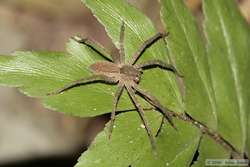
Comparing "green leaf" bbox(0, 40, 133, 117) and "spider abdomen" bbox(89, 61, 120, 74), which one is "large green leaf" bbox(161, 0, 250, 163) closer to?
"spider abdomen" bbox(89, 61, 120, 74)

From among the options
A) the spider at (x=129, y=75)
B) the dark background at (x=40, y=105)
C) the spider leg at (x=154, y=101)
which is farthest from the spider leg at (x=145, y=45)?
the dark background at (x=40, y=105)

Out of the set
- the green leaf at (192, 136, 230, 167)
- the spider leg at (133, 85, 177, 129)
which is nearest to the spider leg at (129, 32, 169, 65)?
the spider leg at (133, 85, 177, 129)

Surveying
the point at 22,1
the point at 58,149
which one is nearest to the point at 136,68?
the point at 58,149

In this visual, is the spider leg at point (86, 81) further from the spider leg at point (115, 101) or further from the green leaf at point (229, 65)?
the green leaf at point (229, 65)

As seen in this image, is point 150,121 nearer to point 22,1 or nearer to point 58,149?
point 58,149

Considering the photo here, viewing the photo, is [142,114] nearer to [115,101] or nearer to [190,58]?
[115,101]

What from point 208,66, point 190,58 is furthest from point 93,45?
point 208,66
